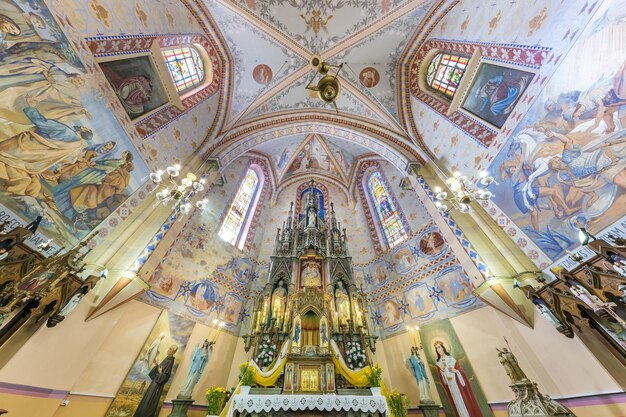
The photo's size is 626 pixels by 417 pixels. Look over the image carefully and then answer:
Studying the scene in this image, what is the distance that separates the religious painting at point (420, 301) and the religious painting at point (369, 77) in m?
9.75

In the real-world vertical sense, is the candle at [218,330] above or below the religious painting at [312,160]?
below

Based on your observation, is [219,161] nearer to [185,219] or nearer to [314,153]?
[185,219]

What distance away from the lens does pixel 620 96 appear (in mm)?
3893

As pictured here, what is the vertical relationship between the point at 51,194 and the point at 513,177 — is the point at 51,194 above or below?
below

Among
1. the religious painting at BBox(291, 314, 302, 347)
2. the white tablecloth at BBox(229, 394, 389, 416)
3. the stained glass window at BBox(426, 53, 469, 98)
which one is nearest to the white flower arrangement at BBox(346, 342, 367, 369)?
the white tablecloth at BBox(229, 394, 389, 416)

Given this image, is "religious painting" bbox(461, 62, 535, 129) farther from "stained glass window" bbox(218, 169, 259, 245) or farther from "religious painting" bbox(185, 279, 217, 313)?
"religious painting" bbox(185, 279, 217, 313)

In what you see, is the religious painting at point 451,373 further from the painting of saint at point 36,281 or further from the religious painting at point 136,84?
the religious painting at point 136,84

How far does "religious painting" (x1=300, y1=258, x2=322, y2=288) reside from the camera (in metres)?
9.70

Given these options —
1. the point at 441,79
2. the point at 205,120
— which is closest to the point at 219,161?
the point at 205,120

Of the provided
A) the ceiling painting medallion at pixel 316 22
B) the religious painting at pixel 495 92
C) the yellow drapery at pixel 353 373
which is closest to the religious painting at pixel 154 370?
the yellow drapery at pixel 353 373

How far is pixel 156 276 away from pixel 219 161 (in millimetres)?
5046

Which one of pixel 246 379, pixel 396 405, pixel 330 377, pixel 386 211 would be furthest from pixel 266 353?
pixel 386 211

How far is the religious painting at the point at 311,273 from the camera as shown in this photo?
9703 mm

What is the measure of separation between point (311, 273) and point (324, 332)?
266 centimetres
